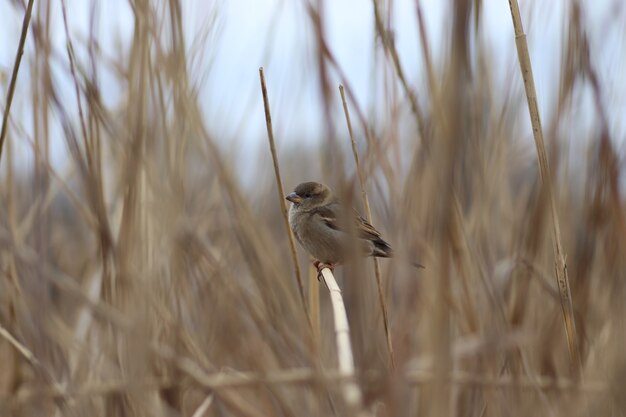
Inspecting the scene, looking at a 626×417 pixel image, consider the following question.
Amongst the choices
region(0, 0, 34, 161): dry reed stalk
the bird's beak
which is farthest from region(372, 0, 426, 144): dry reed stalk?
the bird's beak

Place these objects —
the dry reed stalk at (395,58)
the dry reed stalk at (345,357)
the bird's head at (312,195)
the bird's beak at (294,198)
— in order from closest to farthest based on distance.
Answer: the dry reed stalk at (345,357), the dry reed stalk at (395,58), the bird's beak at (294,198), the bird's head at (312,195)

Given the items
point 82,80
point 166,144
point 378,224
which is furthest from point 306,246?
point 82,80

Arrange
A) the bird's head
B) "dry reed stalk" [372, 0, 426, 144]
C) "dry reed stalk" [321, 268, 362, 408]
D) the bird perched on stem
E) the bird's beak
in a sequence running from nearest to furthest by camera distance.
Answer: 1. "dry reed stalk" [321, 268, 362, 408]
2. "dry reed stalk" [372, 0, 426, 144]
3. the bird perched on stem
4. the bird's beak
5. the bird's head

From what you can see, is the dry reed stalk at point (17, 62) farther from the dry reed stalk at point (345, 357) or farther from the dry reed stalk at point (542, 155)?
the dry reed stalk at point (542, 155)

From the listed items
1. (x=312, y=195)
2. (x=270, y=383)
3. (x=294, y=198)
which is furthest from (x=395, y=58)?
(x=312, y=195)

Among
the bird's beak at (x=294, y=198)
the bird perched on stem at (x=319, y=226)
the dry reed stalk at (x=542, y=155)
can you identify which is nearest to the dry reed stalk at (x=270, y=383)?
the dry reed stalk at (x=542, y=155)

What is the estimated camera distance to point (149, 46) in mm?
1580

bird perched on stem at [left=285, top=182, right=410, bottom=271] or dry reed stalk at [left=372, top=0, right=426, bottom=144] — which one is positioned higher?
dry reed stalk at [left=372, top=0, right=426, bottom=144]

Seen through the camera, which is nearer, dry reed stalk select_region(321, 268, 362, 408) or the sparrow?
dry reed stalk select_region(321, 268, 362, 408)

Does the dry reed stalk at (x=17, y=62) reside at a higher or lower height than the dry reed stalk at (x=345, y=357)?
higher

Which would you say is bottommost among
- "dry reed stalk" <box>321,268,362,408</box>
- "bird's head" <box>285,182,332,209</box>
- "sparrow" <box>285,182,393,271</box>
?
"sparrow" <box>285,182,393,271</box>

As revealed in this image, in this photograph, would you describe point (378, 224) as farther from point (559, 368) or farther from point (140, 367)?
point (140, 367)

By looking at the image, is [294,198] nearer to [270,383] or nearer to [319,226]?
[319,226]

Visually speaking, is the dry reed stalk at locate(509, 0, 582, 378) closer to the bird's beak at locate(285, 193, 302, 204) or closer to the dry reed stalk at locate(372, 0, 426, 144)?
the dry reed stalk at locate(372, 0, 426, 144)
